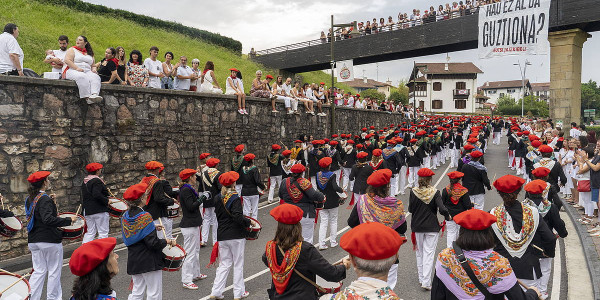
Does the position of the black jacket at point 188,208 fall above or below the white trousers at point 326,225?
above

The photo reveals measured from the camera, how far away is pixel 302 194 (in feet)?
25.2

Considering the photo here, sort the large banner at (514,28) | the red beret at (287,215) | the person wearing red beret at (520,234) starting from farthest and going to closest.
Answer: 1. the large banner at (514,28)
2. the person wearing red beret at (520,234)
3. the red beret at (287,215)

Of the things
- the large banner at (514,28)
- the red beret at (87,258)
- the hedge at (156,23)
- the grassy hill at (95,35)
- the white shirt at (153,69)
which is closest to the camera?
the red beret at (87,258)

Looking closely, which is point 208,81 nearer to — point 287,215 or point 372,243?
point 287,215

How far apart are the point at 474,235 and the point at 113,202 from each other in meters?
7.17

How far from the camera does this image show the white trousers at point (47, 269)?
20.3ft

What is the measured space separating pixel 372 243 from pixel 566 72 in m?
25.1

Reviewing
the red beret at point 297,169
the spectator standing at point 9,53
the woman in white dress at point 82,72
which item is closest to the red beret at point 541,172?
the red beret at point 297,169

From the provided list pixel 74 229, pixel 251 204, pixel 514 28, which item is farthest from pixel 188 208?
pixel 514 28

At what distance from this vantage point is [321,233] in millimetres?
9094

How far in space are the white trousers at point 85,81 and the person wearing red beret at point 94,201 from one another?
273 centimetres

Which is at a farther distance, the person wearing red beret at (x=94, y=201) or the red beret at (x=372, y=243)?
the person wearing red beret at (x=94, y=201)

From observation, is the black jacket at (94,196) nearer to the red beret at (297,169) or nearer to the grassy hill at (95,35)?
the red beret at (297,169)

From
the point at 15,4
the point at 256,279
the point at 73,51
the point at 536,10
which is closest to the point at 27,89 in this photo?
the point at 73,51
